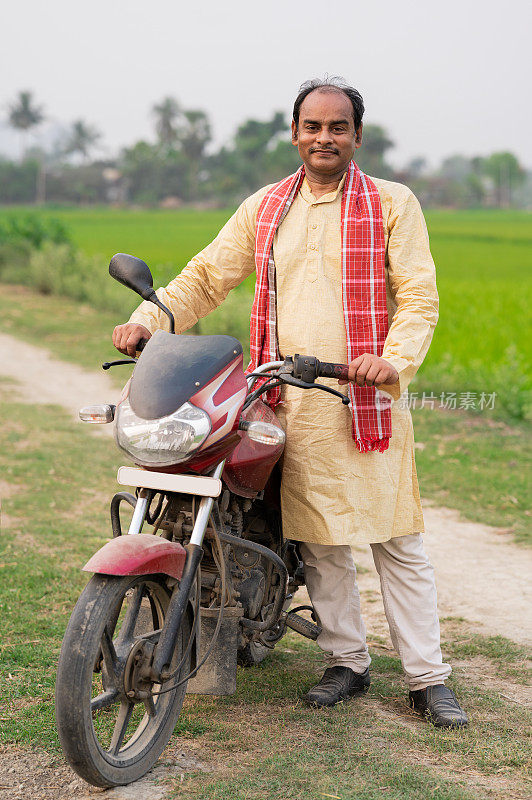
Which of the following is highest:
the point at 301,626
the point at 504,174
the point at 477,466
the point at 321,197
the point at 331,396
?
the point at 504,174

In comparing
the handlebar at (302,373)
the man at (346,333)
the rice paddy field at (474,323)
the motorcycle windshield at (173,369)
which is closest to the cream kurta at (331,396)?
the man at (346,333)

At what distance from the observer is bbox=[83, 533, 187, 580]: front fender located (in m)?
2.21

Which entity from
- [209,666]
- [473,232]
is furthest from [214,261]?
[473,232]

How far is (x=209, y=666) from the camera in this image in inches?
103

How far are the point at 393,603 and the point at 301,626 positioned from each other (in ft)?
1.00

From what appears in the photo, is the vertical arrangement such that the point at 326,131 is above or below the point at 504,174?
below

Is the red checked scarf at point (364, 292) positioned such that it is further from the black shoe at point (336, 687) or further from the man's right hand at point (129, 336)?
the black shoe at point (336, 687)

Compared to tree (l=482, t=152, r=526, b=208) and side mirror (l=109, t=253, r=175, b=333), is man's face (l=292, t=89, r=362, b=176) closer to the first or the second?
side mirror (l=109, t=253, r=175, b=333)

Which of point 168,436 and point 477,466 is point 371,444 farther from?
point 477,466

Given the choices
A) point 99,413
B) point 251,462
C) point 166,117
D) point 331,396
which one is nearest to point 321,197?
point 331,396

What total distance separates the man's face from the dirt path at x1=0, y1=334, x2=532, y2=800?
68.9 inches

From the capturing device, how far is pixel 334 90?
277cm

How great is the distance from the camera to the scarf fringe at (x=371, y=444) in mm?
2828

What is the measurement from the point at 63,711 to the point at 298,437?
109 centimetres
